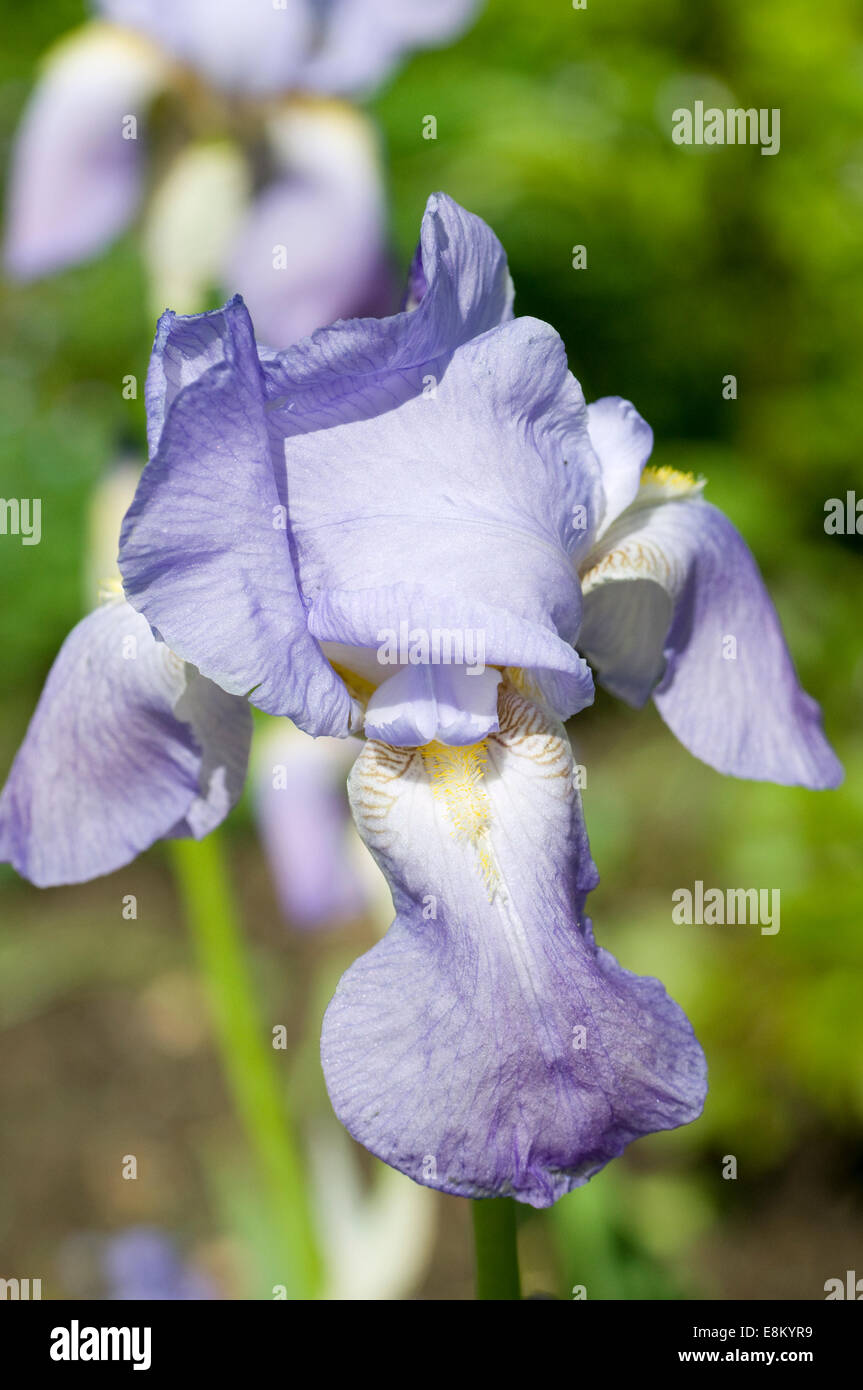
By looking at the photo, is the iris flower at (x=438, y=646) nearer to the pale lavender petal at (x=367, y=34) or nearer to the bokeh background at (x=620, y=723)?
the bokeh background at (x=620, y=723)

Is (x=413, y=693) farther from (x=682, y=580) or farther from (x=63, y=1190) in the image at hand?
(x=63, y=1190)

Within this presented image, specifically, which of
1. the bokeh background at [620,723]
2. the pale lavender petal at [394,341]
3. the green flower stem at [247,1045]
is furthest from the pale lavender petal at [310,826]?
the pale lavender petal at [394,341]

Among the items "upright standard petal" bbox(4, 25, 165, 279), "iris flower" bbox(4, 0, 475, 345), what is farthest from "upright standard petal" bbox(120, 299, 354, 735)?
"upright standard petal" bbox(4, 25, 165, 279)

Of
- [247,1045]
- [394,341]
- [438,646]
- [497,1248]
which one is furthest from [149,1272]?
[394,341]

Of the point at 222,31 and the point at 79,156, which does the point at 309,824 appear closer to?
the point at 79,156
